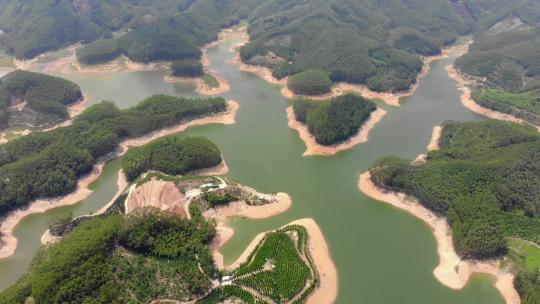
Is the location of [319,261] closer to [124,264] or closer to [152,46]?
[124,264]

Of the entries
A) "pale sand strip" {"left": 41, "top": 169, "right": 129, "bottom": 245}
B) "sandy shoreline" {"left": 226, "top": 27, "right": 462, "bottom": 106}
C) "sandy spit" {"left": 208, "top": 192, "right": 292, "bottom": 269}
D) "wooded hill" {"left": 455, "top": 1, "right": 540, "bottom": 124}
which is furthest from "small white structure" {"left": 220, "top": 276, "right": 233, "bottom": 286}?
"wooded hill" {"left": 455, "top": 1, "right": 540, "bottom": 124}

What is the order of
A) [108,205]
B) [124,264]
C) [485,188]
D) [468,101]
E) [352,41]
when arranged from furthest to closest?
[352,41] < [468,101] < [108,205] < [485,188] < [124,264]

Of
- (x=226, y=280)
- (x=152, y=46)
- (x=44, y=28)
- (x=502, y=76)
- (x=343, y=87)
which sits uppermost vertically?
(x=44, y=28)

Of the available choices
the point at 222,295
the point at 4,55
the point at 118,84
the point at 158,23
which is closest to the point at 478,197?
the point at 222,295

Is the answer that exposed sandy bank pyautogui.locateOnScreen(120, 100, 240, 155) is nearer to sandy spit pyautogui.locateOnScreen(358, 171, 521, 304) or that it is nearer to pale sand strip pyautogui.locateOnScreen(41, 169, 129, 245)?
pale sand strip pyautogui.locateOnScreen(41, 169, 129, 245)

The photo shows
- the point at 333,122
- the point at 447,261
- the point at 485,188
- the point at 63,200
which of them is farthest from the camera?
the point at 333,122

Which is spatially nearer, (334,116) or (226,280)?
(226,280)

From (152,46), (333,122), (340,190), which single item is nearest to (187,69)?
(152,46)
